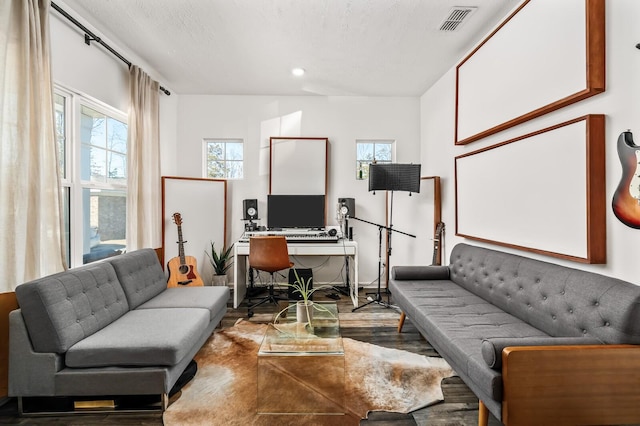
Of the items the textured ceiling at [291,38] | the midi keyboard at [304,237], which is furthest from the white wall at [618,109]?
the midi keyboard at [304,237]

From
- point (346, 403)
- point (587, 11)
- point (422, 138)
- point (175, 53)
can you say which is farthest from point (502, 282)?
point (175, 53)

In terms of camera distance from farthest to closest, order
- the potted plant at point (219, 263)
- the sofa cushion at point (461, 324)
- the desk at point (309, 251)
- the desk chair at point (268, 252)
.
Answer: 1. the potted plant at point (219, 263)
2. the desk at point (309, 251)
3. the desk chair at point (268, 252)
4. the sofa cushion at point (461, 324)

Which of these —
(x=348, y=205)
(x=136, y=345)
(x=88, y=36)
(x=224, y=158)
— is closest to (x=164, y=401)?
(x=136, y=345)

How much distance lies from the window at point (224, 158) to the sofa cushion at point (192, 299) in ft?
6.68

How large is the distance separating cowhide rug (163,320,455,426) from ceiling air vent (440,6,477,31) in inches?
107

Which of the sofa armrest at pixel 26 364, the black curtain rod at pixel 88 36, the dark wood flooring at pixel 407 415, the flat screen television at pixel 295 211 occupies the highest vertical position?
the black curtain rod at pixel 88 36

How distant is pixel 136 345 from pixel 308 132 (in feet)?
11.1

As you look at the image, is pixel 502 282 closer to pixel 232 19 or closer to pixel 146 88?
pixel 232 19

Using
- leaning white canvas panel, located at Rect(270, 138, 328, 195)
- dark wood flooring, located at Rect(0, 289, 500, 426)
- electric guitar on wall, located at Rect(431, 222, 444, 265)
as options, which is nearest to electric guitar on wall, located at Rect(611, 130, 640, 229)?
dark wood flooring, located at Rect(0, 289, 500, 426)

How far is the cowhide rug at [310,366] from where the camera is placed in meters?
1.77

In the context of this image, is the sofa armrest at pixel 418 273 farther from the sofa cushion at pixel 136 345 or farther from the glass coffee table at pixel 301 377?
the sofa cushion at pixel 136 345

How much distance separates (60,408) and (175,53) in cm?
312

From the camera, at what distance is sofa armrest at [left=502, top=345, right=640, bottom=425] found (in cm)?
139

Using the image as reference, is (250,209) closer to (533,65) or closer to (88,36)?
(88,36)
